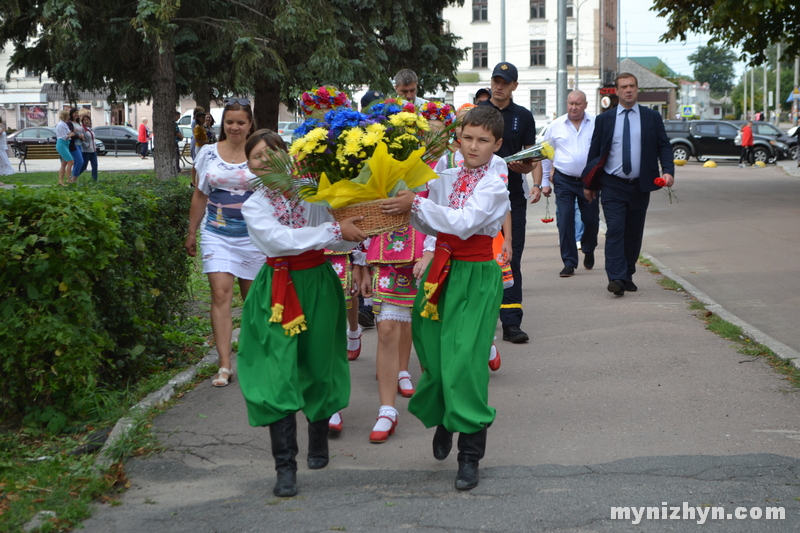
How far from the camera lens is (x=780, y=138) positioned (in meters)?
39.1

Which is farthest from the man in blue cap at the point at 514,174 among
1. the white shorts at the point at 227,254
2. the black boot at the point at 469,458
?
the black boot at the point at 469,458

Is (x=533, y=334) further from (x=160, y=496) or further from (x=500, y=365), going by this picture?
(x=160, y=496)

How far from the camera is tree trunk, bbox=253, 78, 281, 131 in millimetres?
20422

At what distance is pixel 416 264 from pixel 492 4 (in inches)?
2640

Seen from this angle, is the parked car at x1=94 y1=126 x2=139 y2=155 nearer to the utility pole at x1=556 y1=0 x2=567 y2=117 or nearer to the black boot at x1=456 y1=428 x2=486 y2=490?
the utility pole at x1=556 y1=0 x2=567 y2=117

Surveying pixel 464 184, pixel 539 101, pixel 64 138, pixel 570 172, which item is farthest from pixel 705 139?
pixel 464 184

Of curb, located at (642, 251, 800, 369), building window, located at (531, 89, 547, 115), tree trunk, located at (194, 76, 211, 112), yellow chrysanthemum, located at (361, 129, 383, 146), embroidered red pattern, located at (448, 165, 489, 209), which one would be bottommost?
curb, located at (642, 251, 800, 369)

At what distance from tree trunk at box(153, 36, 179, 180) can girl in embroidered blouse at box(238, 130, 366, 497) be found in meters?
15.3

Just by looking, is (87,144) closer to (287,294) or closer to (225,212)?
(225,212)

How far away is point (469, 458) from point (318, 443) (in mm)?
845

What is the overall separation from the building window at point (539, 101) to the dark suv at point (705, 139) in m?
30.1

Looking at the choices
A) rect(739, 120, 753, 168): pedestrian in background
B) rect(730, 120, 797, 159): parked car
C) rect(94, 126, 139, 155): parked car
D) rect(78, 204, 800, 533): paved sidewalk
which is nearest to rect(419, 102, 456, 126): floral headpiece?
rect(78, 204, 800, 533): paved sidewalk

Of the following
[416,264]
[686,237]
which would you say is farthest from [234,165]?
[686,237]

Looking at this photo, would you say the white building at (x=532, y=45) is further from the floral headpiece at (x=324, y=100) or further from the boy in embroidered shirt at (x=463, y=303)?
the boy in embroidered shirt at (x=463, y=303)
